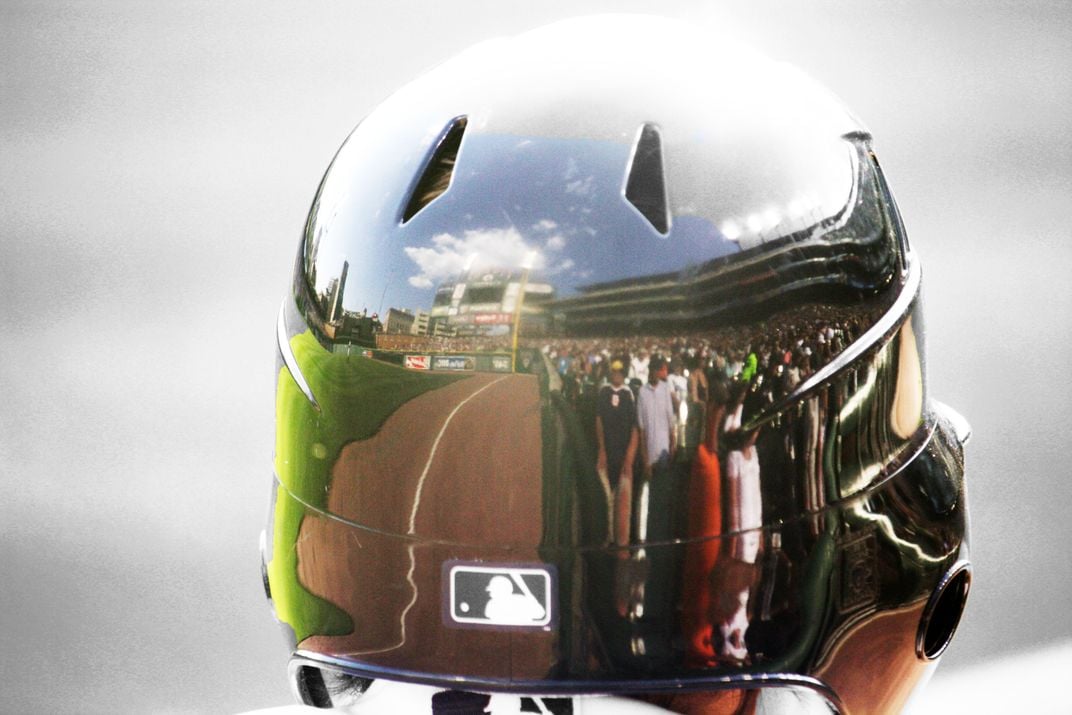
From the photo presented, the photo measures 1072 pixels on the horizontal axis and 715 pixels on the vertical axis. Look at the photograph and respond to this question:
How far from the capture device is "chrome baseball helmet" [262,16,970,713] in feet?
5.22

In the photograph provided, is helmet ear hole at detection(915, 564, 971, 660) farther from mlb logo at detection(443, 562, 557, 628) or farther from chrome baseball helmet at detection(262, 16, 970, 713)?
mlb logo at detection(443, 562, 557, 628)

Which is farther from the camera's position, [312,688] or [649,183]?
[312,688]

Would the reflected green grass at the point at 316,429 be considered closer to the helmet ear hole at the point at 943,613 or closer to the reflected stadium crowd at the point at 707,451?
the reflected stadium crowd at the point at 707,451

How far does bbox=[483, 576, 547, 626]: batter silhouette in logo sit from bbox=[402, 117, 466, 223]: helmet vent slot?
1.40 ft

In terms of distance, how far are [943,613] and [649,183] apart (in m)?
0.71

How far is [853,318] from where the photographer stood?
1.69 m

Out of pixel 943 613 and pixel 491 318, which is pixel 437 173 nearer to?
pixel 491 318

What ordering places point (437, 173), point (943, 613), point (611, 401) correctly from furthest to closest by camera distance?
point (943, 613), point (437, 173), point (611, 401)

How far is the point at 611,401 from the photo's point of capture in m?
1.58

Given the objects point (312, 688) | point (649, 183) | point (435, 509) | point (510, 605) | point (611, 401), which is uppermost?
point (649, 183)

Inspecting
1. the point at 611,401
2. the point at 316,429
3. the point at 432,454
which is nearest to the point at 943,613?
the point at 611,401

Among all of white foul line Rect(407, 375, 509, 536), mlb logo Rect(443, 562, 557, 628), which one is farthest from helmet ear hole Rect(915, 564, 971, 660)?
white foul line Rect(407, 375, 509, 536)

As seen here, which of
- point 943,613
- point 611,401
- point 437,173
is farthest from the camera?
point 943,613

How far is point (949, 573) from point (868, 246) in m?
0.43
